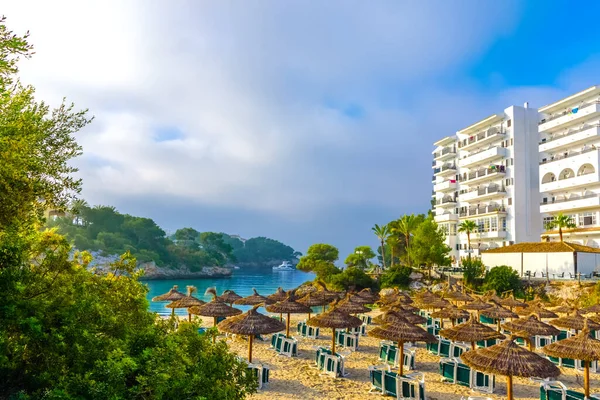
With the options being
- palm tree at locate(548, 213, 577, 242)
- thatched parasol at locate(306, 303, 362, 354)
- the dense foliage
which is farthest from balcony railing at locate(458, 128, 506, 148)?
the dense foliage

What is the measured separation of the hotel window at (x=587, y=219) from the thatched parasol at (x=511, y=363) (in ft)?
122

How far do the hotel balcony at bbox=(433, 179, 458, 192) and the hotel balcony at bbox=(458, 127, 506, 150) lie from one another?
504 centimetres

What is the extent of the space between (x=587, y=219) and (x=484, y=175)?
13538 mm

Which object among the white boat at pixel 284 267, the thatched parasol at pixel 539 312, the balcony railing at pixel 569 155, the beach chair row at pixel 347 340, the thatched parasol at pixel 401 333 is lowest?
the white boat at pixel 284 267

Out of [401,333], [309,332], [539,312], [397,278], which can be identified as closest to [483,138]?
[397,278]

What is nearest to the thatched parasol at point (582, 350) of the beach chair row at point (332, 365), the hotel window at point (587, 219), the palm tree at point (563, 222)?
the beach chair row at point (332, 365)

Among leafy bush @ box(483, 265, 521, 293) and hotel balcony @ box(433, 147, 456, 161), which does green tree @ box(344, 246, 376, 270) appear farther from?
leafy bush @ box(483, 265, 521, 293)

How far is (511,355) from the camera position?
32.2 feet

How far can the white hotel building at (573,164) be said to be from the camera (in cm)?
4012

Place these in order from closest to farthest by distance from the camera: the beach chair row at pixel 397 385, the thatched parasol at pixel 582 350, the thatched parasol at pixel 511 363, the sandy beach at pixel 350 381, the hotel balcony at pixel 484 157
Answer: the thatched parasol at pixel 511 363 < the beach chair row at pixel 397 385 < the thatched parasol at pixel 582 350 < the sandy beach at pixel 350 381 < the hotel balcony at pixel 484 157

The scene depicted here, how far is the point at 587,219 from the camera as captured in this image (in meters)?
40.8

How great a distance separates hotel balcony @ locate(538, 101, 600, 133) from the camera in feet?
135

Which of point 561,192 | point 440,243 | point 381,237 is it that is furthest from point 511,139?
point 381,237

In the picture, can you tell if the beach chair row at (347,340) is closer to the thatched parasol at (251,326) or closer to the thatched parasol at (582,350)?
the thatched parasol at (251,326)
